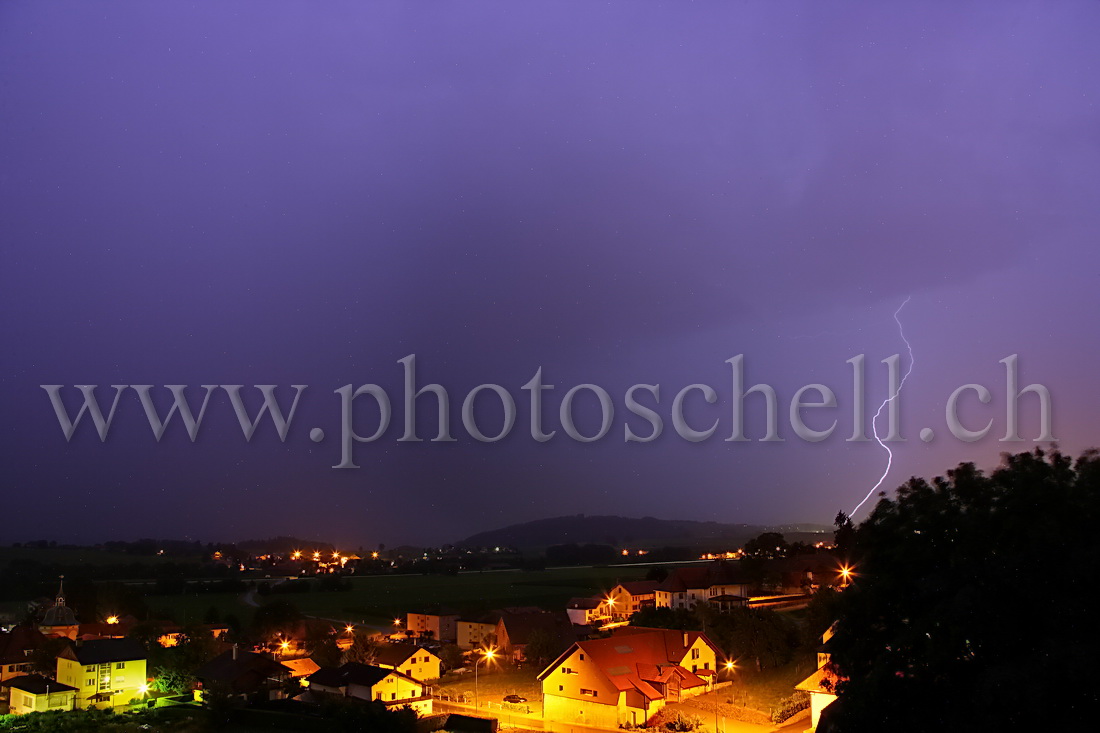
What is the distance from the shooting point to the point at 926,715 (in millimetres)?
8570

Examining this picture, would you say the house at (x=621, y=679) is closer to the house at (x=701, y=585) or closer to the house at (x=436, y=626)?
the house at (x=701, y=585)

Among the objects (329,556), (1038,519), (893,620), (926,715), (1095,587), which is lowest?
(329,556)

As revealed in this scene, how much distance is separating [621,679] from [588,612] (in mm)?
19662

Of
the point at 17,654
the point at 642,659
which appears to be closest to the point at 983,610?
the point at 642,659

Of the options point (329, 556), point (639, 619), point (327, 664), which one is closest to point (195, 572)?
point (329, 556)

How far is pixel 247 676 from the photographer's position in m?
25.0

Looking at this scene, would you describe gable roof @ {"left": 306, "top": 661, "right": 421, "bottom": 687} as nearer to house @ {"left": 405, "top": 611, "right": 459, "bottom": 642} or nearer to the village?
the village

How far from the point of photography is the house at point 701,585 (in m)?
37.1

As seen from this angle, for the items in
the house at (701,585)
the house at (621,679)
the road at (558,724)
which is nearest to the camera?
the road at (558,724)

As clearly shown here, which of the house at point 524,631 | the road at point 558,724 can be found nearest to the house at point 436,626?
the house at point 524,631

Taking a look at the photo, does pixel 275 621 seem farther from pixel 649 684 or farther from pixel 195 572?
pixel 195 572

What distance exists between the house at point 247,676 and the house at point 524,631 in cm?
787

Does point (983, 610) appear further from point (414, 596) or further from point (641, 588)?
point (414, 596)

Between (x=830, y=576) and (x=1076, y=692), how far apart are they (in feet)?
103
